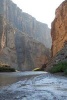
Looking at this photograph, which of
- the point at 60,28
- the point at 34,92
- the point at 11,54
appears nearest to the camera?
the point at 34,92

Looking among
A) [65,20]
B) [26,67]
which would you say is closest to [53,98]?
[65,20]

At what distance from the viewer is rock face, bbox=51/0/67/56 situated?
12512cm

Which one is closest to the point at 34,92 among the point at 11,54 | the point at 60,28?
the point at 60,28

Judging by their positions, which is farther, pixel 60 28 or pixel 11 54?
pixel 11 54

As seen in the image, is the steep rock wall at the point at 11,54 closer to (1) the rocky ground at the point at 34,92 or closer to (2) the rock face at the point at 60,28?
(2) the rock face at the point at 60,28

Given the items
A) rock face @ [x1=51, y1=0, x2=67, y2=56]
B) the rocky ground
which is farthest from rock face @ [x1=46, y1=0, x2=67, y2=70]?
the rocky ground

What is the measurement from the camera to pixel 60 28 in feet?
433

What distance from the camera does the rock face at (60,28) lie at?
A: 4926 inches

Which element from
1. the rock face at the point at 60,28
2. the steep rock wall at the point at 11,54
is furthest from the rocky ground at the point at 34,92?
the steep rock wall at the point at 11,54

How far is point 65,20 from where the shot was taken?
409 feet

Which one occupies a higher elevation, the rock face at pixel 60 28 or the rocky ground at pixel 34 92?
the rock face at pixel 60 28

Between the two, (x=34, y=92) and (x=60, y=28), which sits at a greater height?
(x=60, y=28)

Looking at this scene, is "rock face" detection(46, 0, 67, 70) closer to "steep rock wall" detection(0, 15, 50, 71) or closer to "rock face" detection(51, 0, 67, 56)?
"rock face" detection(51, 0, 67, 56)

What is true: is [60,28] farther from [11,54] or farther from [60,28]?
[11,54]
